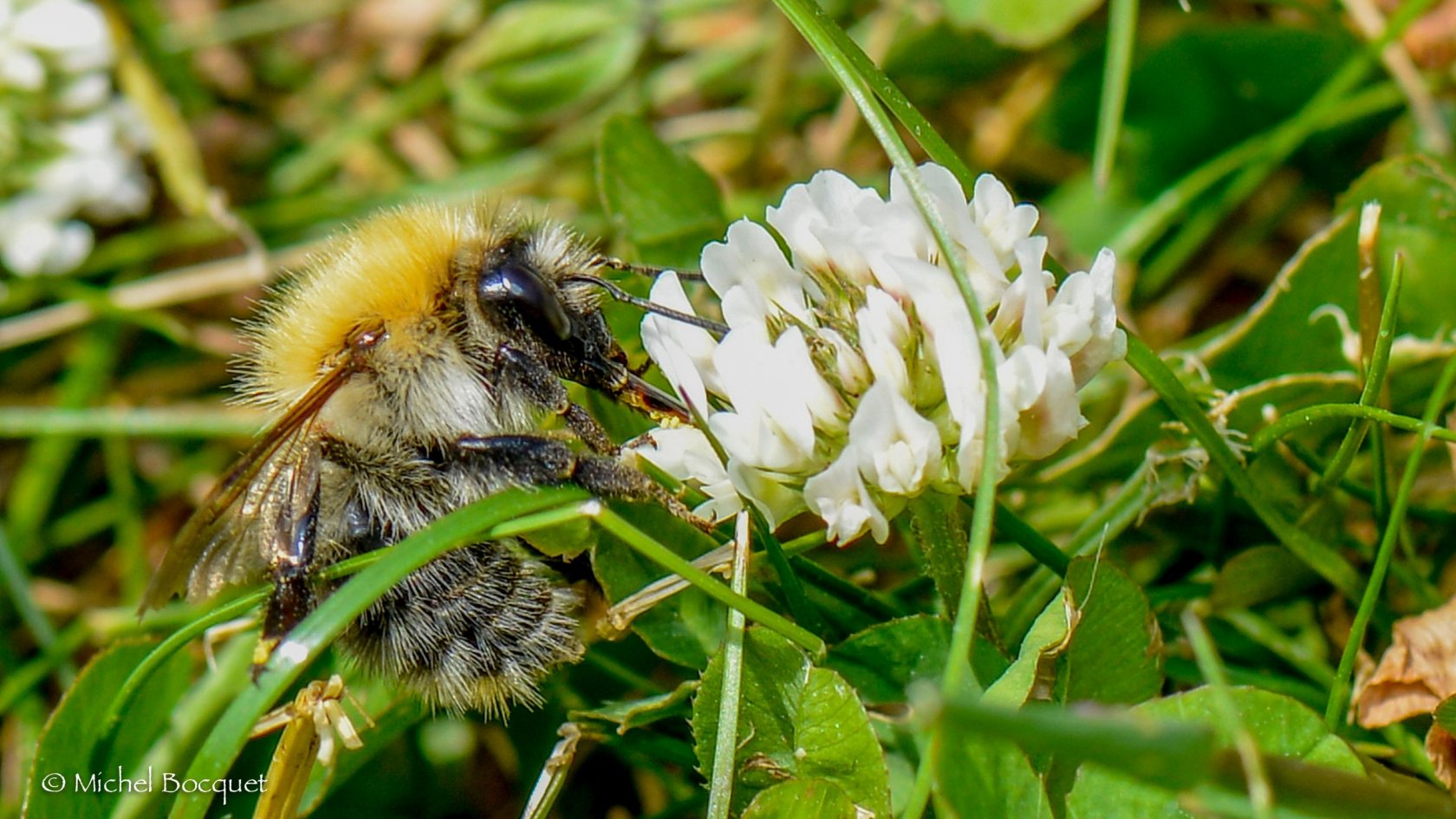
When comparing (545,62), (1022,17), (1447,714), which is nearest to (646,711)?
(1447,714)

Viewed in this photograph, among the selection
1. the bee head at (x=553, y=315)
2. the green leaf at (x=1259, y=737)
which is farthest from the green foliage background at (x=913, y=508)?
the bee head at (x=553, y=315)

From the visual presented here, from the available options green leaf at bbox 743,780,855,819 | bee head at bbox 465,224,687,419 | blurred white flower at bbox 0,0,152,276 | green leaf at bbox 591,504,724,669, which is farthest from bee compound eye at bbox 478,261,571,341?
blurred white flower at bbox 0,0,152,276

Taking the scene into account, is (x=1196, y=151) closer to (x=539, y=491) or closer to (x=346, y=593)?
(x=539, y=491)

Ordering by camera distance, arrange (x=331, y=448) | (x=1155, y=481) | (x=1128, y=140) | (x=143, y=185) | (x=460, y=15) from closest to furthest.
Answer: (x=331, y=448) < (x=1155, y=481) < (x=1128, y=140) < (x=143, y=185) < (x=460, y=15)

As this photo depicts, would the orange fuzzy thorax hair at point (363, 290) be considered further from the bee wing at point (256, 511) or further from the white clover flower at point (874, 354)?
the white clover flower at point (874, 354)

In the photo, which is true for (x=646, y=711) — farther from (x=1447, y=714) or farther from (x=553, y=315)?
(x=1447, y=714)

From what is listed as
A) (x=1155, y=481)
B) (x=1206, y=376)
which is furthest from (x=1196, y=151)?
(x=1155, y=481)
